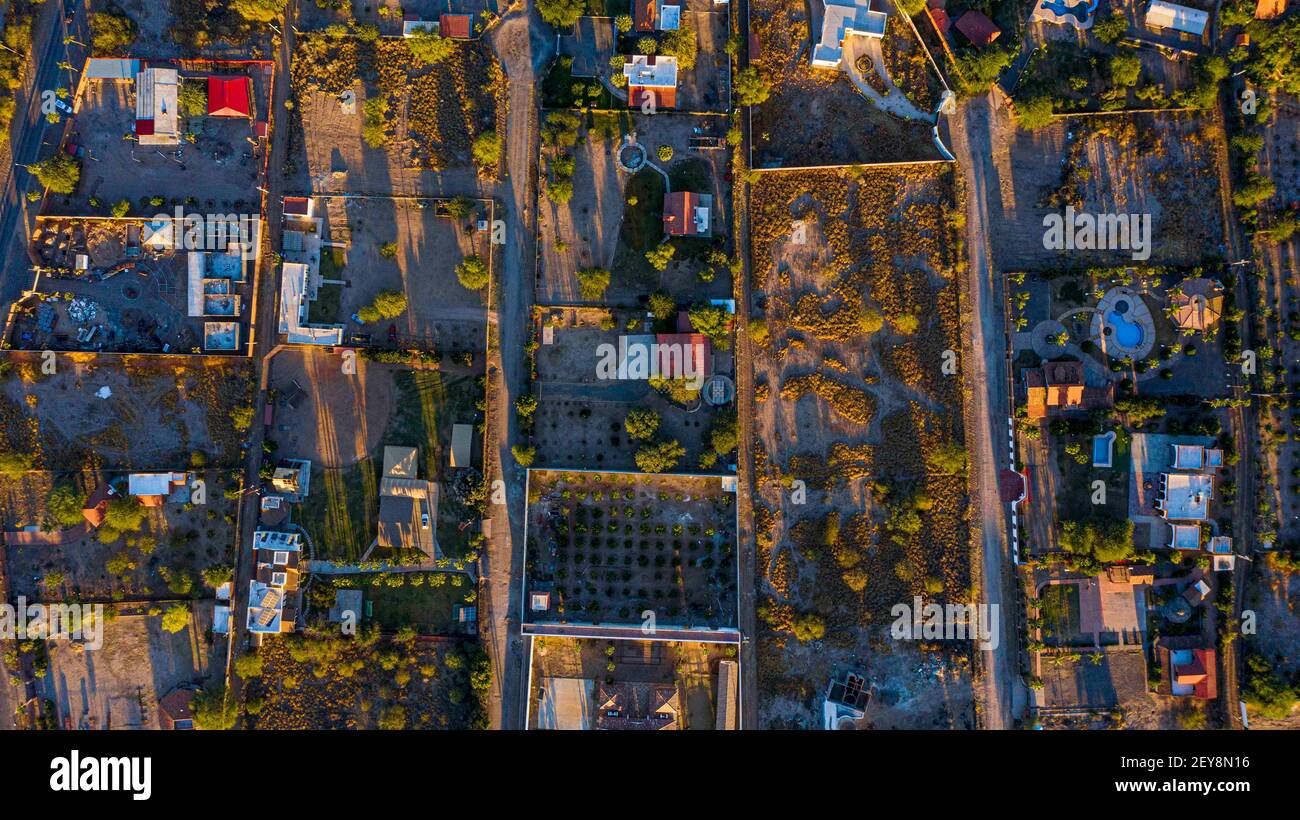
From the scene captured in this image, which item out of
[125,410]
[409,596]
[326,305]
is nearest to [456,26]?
[326,305]

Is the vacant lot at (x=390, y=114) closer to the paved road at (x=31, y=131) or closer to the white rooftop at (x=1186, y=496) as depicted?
the paved road at (x=31, y=131)

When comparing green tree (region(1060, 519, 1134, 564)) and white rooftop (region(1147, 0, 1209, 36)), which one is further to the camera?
white rooftop (region(1147, 0, 1209, 36))

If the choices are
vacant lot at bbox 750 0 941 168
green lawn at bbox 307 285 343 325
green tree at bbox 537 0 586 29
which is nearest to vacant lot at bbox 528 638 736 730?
green lawn at bbox 307 285 343 325

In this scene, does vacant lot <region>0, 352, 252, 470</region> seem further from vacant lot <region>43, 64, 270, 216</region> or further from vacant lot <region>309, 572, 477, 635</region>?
vacant lot <region>309, 572, 477, 635</region>

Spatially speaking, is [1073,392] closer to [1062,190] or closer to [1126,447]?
[1126,447]

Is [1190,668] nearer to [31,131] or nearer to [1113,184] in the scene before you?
[1113,184]

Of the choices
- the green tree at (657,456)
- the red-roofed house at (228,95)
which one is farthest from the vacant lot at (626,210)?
the red-roofed house at (228,95)

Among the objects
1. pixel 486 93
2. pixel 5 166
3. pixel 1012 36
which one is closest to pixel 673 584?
pixel 486 93
